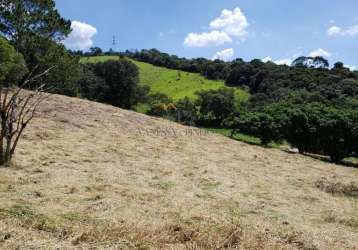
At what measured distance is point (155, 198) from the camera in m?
10.7

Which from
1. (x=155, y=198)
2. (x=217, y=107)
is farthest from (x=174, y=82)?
(x=155, y=198)

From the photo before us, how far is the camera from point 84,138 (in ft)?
67.0

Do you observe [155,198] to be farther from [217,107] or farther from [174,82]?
[174,82]

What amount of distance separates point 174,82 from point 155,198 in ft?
326

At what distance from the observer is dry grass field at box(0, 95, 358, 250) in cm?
702

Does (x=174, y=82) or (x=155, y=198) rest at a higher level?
(x=174, y=82)

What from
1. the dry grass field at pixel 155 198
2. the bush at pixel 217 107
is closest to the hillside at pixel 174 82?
the bush at pixel 217 107

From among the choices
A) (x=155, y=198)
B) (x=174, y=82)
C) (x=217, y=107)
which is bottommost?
(x=155, y=198)

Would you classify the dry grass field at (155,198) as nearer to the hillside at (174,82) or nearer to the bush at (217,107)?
the bush at (217,107)

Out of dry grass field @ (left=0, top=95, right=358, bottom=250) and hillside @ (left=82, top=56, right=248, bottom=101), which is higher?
hillside @ (left=82, top=56, right=248, bottom=101)

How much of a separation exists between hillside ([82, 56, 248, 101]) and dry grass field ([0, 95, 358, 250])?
74.0 m

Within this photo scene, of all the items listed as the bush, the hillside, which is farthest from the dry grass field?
the hillside

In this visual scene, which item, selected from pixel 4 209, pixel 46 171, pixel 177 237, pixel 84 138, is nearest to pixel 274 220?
pixel 177 237

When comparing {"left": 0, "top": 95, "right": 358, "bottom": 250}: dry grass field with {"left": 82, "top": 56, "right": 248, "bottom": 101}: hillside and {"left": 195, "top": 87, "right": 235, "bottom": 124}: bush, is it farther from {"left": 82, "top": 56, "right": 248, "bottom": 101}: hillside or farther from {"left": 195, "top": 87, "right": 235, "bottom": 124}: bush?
{"left": 82, "top": 56, "right": 248, "bottom": 101}: hillside
